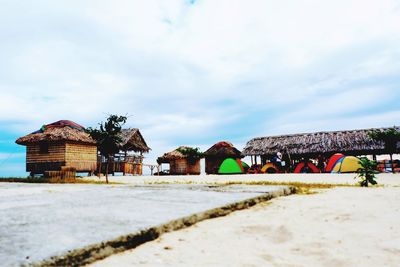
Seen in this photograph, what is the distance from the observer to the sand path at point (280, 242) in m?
1.86

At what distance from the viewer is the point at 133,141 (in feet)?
101

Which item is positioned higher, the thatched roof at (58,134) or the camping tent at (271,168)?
the thatched roof at (58,134)

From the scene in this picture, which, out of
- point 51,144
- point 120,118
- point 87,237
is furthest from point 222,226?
point 51,144

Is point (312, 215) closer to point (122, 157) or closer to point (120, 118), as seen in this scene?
point (120, 118)

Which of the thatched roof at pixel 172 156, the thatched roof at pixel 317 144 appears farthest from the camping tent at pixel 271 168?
the thatched roof at pixel 172 156

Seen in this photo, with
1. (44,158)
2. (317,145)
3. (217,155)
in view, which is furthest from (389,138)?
(44,158)

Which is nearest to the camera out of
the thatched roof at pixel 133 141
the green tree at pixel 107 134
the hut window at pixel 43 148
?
the green tree at pixel 107 134

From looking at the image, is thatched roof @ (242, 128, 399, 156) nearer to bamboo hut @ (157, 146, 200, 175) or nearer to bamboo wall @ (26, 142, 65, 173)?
bamboo hut @ (157, 146, 200, 175)

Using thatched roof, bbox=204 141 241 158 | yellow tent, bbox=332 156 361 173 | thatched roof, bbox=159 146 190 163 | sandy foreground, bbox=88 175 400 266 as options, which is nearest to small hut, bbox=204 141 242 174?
thatched roof, bbox=204 141 241 158

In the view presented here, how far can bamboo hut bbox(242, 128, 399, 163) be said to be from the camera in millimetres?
27881

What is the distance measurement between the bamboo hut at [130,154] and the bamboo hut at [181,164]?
2.45 metres

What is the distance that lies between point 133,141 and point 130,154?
133 centimetres

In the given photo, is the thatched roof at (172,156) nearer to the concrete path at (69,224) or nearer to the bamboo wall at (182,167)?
the bamboo wall at (182,167)

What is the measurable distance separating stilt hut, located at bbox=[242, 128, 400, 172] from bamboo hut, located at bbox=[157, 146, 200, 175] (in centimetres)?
497
